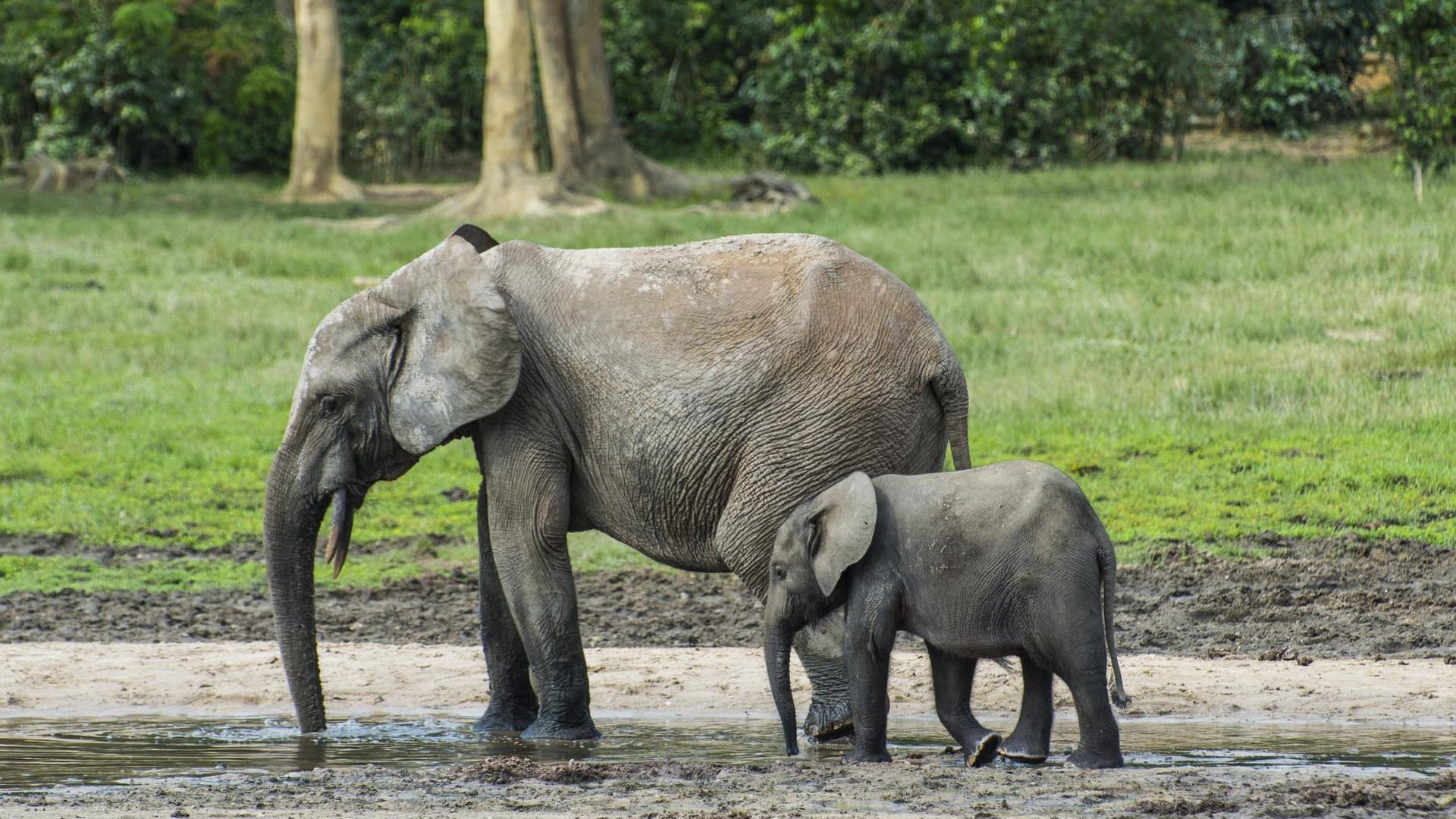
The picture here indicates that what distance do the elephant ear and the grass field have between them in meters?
3.98

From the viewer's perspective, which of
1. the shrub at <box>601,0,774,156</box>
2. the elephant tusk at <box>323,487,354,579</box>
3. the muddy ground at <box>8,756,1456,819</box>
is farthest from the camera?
the shrub at <box>601,0,774,156</box>

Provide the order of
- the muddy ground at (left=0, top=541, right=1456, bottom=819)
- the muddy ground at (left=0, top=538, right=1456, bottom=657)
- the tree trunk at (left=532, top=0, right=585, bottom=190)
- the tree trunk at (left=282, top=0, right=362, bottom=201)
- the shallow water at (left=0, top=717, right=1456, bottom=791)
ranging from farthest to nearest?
the tree trunk at (left=282, top=0, right=362, bottom=201) < the tree trunk at (left=532, top=0, right=585, bottom=190) < the muddy ground at (left=0, top=538, right=1456, bottom=657) < the shallow water at (left=0, top=717, right=1456, bottom=791) < the muddy ground at (left=0, top=541, right=1456, bottom=819)

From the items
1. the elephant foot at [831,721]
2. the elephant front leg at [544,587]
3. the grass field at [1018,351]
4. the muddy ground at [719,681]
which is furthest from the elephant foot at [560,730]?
the grass field at [1018,351]

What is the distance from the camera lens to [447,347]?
7355 mm

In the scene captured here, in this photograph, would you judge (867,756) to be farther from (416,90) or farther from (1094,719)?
(416,90)

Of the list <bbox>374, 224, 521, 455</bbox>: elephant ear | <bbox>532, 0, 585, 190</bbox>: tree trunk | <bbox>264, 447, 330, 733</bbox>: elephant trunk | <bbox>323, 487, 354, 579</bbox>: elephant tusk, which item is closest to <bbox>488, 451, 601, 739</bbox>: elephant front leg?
<bbox>374, 224, 521, 455</bbox>: elephant ear

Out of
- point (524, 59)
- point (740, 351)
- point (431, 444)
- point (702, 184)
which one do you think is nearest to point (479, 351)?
point (431, 444)

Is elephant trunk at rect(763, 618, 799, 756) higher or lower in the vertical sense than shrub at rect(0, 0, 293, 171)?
lower

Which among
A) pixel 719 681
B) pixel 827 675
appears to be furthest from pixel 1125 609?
pixel 827 675

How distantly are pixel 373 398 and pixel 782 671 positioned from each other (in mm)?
1947

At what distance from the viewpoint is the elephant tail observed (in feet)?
23.7

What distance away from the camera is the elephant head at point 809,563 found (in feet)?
21.8

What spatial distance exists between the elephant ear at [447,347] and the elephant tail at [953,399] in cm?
155

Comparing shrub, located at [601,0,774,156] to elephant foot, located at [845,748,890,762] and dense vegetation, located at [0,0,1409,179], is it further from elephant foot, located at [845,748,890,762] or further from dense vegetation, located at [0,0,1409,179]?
elephant foot, located at [845,748,890,762]
